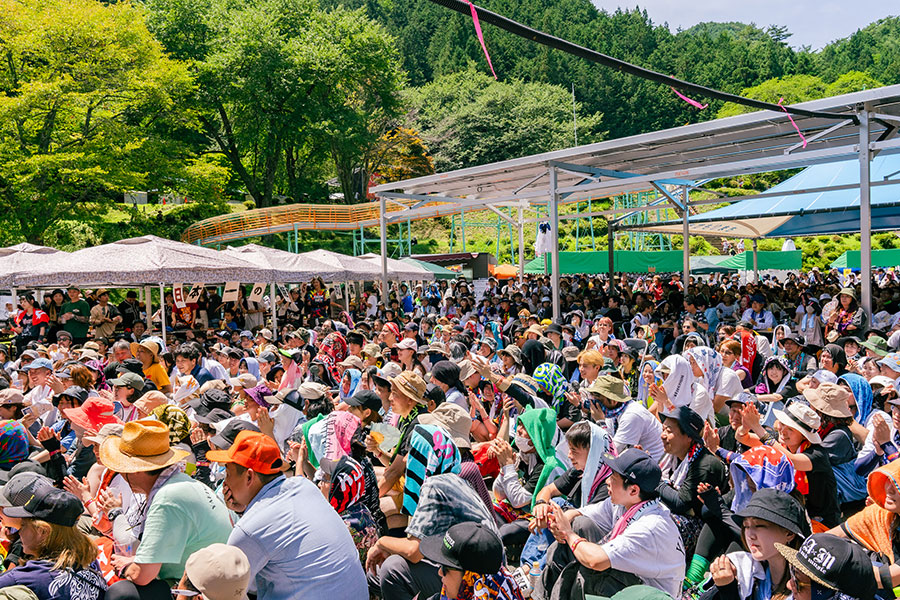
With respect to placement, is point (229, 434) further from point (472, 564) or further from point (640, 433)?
point (640, 433)

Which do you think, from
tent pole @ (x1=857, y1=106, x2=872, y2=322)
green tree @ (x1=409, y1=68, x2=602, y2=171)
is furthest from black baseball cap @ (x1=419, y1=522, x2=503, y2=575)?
green tree @ (x1=409, y1=68, x2=602, y2=171)

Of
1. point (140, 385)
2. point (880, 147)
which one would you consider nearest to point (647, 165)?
point (880, 147)

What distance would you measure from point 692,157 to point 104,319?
37.2 feet

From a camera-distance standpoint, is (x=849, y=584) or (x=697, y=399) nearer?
(x=849, y=584)

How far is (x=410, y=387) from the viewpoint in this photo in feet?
15.4

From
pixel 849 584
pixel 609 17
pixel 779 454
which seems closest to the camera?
pixel 849 584

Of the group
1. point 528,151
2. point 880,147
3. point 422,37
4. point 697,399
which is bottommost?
point 697,399

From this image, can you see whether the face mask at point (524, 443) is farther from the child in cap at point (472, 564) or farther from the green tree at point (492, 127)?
the green tree at point (492, 127)

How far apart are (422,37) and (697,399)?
74694 mm

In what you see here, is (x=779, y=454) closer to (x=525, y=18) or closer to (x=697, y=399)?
(x=697, y=399)

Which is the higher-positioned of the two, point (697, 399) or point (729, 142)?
point (729, 142)

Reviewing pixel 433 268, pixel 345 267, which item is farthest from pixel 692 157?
pixel 433 268

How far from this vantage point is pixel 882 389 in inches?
219

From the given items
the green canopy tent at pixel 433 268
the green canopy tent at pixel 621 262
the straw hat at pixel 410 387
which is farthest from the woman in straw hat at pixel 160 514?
the green canopy tent at pixel 621 262
